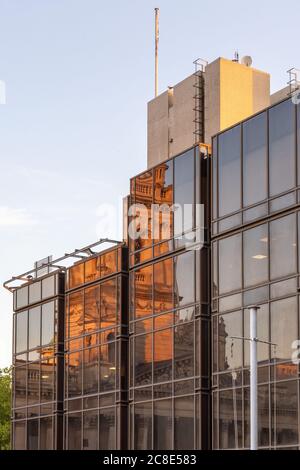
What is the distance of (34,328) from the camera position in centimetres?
4997

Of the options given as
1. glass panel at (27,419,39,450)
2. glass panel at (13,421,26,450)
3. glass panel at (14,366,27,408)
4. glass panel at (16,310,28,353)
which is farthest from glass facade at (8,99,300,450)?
glass panel at (16,310,28,353)

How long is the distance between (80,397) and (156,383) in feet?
21.7

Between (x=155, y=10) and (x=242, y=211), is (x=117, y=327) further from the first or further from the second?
(x=155, y=10)

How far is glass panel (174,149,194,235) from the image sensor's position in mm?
38531

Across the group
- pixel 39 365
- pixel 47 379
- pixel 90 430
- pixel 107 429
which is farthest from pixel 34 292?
pixel 107 429

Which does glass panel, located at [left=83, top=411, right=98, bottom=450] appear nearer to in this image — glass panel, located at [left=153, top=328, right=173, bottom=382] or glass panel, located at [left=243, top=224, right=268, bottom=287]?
glass panel, located at [left=153, top=328, right=173, bottom=382]

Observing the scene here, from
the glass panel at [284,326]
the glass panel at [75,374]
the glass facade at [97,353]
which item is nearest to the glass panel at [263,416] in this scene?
the glass panel at [284,326]

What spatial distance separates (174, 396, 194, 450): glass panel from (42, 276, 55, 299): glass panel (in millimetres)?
12503

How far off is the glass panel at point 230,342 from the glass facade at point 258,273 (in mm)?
36

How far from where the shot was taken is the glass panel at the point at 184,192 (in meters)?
38.5

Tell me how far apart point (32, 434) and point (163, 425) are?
474 inches

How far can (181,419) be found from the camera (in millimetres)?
37625
